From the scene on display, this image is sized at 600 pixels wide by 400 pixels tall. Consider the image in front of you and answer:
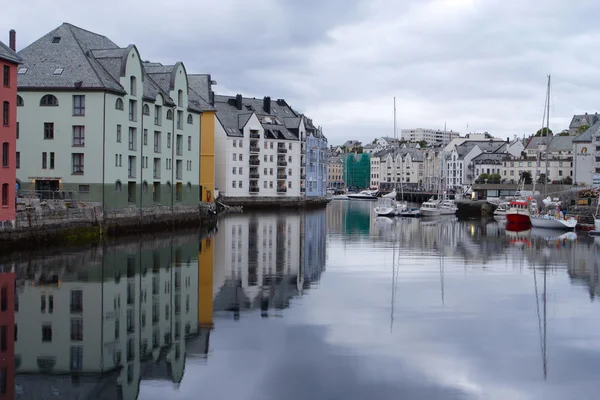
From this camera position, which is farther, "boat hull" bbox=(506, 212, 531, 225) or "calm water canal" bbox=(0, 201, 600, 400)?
"boat hull" bbox=(506, 212, 531, 225)

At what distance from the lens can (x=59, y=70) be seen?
186ft

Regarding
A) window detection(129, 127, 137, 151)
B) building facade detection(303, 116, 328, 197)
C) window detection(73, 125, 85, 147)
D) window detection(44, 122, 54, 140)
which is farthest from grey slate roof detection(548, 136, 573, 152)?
window detection(44, 122, 54, 140)

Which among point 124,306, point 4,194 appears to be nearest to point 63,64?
point 4,194

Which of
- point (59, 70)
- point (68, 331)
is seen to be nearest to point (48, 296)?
point (68, 331)

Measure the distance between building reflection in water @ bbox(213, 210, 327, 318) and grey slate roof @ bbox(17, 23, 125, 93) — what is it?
14.6 m

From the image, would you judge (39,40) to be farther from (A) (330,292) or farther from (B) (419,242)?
(A) (330,292)

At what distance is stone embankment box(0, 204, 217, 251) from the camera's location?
4138 cm

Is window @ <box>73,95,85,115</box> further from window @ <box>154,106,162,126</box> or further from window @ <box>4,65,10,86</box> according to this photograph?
window @ <box>4,65,10,86</box>

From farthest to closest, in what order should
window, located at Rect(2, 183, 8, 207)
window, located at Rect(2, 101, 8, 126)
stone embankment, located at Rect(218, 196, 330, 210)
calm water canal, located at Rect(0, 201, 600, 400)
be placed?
stone embankment, located at Rect(218, 196, 330, 210) → window, located at Rect(2, 101, 8, 126) → window, located at Rect(2, 183, 8, 207) → calm water canal, located at Rect(0, 201, 600, 400)

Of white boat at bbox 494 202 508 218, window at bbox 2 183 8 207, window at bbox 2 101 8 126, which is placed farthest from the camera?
white boat at bbox 494 202 508 218

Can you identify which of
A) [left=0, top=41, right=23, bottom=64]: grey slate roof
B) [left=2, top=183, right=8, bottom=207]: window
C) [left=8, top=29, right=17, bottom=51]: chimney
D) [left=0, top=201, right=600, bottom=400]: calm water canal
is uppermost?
[left=8, top=29, right=17, bottom=51]: chimney

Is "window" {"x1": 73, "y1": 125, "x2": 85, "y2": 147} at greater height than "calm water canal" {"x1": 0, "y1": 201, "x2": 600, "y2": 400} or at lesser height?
greater

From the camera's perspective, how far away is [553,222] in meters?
72.9

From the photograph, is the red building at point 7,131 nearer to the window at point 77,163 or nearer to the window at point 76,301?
the window at point 77,163
